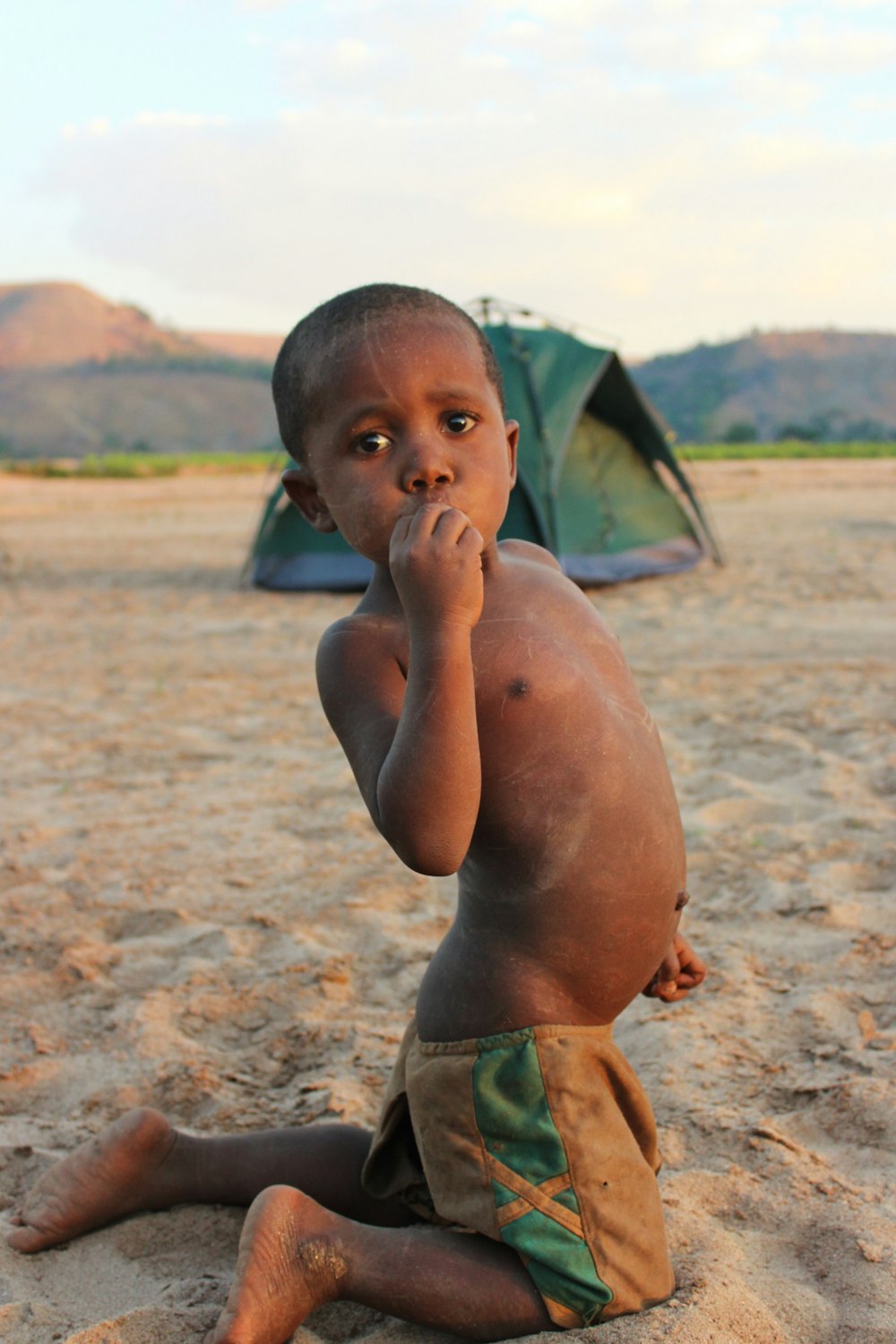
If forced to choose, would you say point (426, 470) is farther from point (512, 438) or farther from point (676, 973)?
point (676, 973)

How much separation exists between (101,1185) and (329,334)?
1432mm

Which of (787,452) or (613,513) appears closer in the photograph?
(613,513)

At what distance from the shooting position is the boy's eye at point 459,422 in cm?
162

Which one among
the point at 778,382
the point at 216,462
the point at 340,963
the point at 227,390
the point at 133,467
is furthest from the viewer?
the point at 227,390

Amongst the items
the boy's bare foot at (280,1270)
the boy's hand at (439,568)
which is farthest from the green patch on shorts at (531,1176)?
the boy's hand at (439,568)

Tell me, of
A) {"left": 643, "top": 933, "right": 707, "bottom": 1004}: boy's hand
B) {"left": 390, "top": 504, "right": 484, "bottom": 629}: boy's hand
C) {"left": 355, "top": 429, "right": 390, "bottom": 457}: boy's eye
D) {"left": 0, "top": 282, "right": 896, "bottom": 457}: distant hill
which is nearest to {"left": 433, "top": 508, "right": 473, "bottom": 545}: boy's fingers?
{"left": 390, "top": 504, "right": 484, "bottom": 629}: boy's hand

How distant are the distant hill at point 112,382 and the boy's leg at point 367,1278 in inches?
2269

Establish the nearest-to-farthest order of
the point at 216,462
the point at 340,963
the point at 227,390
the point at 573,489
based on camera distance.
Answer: the point at 340,963 → the point at 573,489 → the point at 216,462 → the point at 227,390

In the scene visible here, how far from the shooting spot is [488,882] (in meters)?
1.73

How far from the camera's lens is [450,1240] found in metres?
1.70

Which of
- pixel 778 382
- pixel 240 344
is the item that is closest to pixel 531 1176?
pixel 778 382

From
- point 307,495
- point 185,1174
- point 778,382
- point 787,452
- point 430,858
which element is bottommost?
point 778,382

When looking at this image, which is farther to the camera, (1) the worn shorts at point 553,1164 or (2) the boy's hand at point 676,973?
(2) the boy's hand at point 676,973

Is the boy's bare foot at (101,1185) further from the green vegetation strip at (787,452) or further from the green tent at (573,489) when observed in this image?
the green vegetation strip at (787,452)
